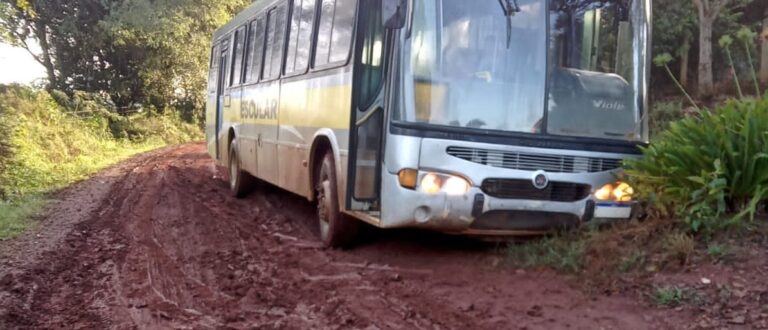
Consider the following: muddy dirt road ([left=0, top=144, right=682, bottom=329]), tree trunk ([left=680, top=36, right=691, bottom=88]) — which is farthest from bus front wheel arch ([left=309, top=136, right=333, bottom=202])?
tree trunk ([left=680, top=36, right=691, bottom=88])

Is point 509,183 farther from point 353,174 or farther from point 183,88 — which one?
point 183,88

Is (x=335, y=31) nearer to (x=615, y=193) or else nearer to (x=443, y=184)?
(x=443, y=184)

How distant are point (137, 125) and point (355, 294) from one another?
2403 centimetres

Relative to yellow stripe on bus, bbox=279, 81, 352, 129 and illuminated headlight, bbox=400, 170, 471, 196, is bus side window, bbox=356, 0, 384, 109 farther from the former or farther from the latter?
illuminated headlight, bbox=400, 170, 471, 196

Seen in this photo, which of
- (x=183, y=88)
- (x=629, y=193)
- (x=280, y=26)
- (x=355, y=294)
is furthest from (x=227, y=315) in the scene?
(x=183, y=88)

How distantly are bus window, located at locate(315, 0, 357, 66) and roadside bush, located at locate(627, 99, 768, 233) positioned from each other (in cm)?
293

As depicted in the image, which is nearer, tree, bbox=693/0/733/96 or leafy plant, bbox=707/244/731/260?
leafy plant, bbox=707/244/731/260

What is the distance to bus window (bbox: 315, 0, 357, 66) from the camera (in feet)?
23.3

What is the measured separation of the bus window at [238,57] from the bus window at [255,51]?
0.52 metres

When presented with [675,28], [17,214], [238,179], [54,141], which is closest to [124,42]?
[54,141]

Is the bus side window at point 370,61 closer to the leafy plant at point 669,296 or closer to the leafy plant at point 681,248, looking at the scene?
the leafy plant at point 681,248

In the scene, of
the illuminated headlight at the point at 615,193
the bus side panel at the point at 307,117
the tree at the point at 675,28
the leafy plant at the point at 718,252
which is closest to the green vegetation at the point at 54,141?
the bus side panel at the point at 307,117

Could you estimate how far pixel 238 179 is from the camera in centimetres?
1223

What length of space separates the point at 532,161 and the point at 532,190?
252mm
